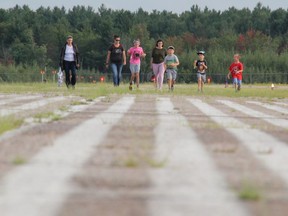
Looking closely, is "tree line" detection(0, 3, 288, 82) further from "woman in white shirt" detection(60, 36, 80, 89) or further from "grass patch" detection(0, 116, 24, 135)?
"grass patch" detection(0, 116, 24, 135)

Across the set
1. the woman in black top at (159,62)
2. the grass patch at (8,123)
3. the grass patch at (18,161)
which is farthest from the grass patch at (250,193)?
the woman in black top at (159,62)

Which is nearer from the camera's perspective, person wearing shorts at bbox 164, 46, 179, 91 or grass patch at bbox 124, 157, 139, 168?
grass patch at bbox 124, 157, 139, 168

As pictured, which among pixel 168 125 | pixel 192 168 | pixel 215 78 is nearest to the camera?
pixel 192 168

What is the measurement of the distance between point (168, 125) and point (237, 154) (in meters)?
2.69

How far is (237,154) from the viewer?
5617mm

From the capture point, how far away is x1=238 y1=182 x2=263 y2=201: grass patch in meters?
3.80

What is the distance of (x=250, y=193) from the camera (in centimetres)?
386

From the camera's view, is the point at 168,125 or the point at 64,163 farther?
the point at 168,125

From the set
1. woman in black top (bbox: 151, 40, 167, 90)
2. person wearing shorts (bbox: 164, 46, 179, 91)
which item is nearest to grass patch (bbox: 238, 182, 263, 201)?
woman in black top (bbox: 151, 40, 167, 90)

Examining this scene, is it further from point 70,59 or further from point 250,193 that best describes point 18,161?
point 70,59

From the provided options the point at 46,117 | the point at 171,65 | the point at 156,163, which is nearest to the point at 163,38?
the point at 171,65

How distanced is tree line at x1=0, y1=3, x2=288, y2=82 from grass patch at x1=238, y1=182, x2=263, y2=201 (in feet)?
209

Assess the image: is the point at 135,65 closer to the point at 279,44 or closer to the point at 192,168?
the point at 192,168

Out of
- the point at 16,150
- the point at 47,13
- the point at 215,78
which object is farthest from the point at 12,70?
the point at 47,13
